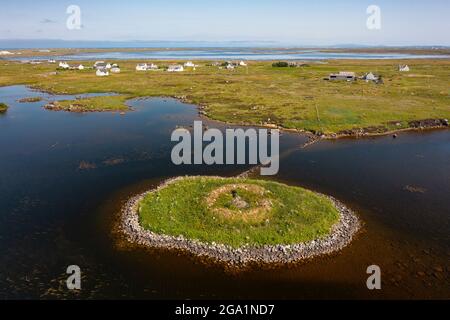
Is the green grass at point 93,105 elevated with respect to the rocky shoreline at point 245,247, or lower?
elevated

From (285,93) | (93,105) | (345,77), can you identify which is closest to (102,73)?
(93,105)

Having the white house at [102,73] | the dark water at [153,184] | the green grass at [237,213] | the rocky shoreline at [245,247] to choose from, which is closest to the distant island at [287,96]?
the white house at [102,73]

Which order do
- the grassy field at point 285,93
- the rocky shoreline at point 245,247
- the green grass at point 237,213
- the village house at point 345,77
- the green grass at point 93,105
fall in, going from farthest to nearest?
the village house at point 345,77
the green grass at point 93,105
the grassy field at point 285,93
the green grass at point 237,213
the rocky shoreline at point 245,247

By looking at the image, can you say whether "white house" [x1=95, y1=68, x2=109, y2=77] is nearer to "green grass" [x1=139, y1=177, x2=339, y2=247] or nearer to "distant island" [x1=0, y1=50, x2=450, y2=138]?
"distant island" [x1=0, y1=50, x2=450, y2=138]

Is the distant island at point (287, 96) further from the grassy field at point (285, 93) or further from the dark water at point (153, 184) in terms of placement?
the dark water at point (153, 184)

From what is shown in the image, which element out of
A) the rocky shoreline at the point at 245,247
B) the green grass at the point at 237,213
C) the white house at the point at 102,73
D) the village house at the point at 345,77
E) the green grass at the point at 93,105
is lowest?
the rocky shoreline at the point at 245,247
